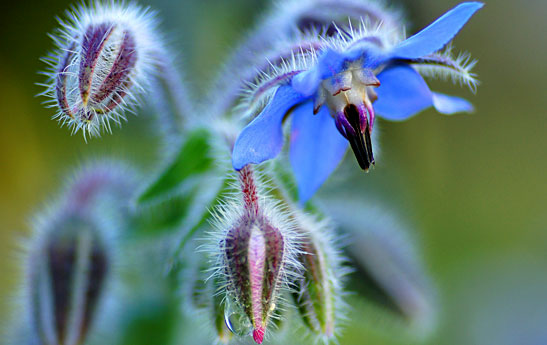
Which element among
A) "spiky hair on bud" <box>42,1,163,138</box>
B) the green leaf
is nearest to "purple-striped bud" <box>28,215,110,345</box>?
the green leaf

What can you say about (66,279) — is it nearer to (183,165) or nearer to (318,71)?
(183,165)

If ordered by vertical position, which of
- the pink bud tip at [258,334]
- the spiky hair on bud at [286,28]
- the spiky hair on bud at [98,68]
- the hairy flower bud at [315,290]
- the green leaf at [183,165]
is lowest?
the pink bud tip at [258,334]

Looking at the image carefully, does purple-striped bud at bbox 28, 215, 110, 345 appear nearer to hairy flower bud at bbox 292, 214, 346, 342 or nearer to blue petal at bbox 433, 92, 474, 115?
Result: hairy flower bud at bbox 292, 214, 346, 342

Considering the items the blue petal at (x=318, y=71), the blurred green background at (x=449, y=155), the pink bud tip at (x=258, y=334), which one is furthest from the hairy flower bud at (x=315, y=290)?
the blurred green background at (x=449, y=155)

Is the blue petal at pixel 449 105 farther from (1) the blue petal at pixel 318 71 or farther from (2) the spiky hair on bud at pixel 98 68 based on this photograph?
(2) the spiky hair on bud at pixel 98 68

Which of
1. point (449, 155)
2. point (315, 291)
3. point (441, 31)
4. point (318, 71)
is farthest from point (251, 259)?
point (449, 155)

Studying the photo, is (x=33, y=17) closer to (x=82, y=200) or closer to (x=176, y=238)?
(x=82, y=200)
